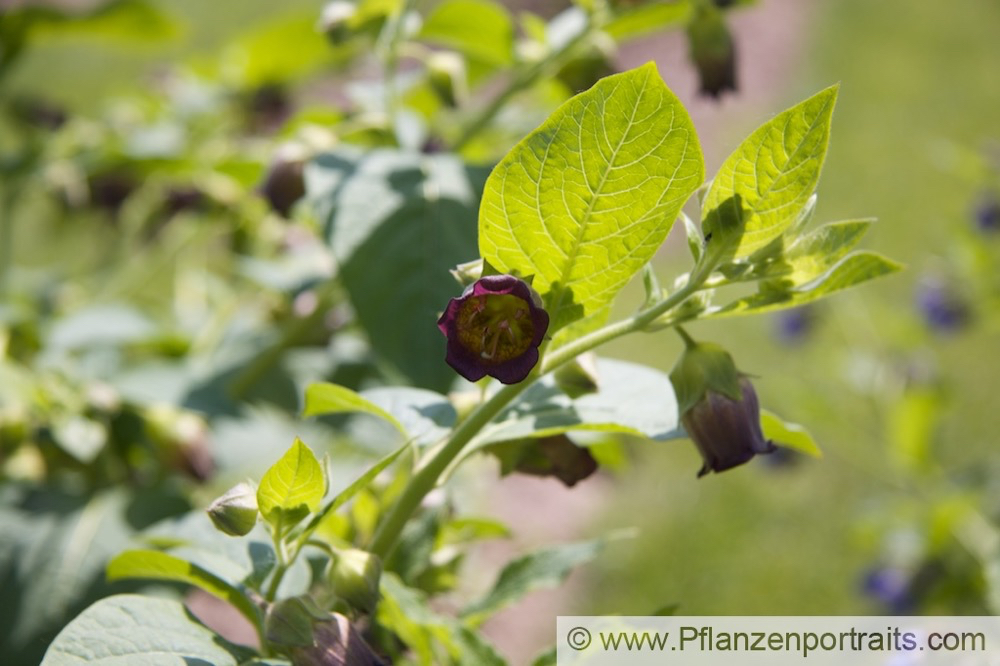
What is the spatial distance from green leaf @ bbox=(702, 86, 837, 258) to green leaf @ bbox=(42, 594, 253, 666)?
0.91 ft

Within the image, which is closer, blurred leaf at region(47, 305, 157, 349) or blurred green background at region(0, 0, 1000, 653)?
blurred leaf at region(47, 305, 157, 349)

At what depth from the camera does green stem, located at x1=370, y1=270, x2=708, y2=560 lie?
1.47 feet

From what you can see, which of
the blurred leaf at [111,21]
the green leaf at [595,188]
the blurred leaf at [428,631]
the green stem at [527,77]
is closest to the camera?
the green leaf at [595,188]

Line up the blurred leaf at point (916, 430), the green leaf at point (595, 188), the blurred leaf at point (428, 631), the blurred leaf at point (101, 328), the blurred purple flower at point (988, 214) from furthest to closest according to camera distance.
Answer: the blurred purple flower at point (988, 214) < the blurred leaf at point (916, 430) < the blurred leaf at point (101, 328) < the blurred leaf at point (428, 631) < the green leaf at point (595, 188)

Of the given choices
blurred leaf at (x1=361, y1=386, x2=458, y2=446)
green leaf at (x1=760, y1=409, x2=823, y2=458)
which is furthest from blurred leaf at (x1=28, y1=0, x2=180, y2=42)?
green leaf at (x1=760, y1=409, x2=823, y2=458)

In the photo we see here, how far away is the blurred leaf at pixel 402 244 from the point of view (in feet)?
2.29

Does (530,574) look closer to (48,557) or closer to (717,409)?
(717,409)

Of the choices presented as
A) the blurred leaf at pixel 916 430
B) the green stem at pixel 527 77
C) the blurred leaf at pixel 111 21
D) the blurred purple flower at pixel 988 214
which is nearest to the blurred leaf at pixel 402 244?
the green stem at pixel 527 77

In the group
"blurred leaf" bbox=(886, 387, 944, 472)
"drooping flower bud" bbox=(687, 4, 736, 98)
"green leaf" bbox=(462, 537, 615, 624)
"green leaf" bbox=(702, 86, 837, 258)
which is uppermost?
"drooping flower bud" bbox=(687, 4, 736, 98)

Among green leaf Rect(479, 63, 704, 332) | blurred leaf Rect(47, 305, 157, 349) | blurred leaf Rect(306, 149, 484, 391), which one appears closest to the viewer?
green leaf Rect(479, 63, 704, 332)

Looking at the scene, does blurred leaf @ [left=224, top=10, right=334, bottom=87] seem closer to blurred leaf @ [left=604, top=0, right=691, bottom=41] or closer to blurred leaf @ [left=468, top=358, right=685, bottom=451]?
blurred leaf @ [left=604, top=0, right=691, bottom=41]

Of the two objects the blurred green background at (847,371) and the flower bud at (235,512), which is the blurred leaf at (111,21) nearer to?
the blurred green background at (847,371)

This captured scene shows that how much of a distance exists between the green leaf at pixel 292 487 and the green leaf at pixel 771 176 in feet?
0.64

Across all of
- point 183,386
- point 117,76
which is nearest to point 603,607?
point 183,386
